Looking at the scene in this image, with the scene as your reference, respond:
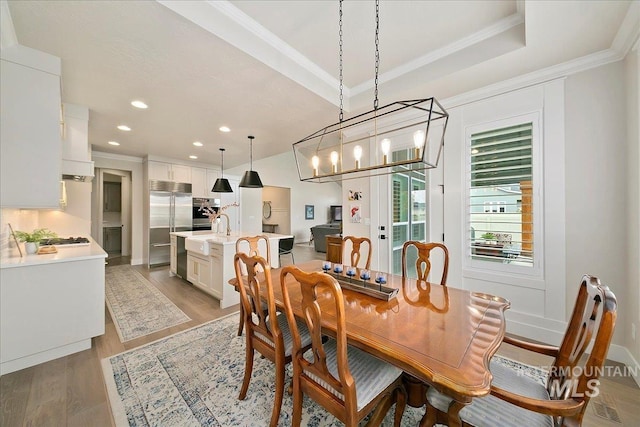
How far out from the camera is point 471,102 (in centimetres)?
282

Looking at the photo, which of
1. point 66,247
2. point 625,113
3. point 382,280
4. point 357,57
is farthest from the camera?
point 66,247

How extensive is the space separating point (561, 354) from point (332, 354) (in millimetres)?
1127

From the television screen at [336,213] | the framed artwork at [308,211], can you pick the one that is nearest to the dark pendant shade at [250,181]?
the framed artwork at [308,211]

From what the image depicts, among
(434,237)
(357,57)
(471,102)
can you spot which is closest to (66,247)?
(357,57)

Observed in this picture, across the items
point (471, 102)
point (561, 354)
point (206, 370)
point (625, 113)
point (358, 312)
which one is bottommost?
point (206, 370)

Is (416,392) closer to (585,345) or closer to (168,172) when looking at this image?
(585,345)

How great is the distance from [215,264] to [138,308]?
3.69ft

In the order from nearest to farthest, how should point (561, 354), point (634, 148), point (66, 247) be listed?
point (561, 354) → point (634, 148) → point (66, 247)

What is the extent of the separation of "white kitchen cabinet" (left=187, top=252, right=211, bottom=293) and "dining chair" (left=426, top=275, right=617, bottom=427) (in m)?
3.33

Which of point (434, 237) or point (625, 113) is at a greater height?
point (625, 113)

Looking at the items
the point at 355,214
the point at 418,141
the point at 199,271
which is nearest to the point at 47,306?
the point at 199,271

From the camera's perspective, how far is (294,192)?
10078 mm

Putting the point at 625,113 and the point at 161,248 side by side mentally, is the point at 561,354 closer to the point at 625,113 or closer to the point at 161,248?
the point at 625,113

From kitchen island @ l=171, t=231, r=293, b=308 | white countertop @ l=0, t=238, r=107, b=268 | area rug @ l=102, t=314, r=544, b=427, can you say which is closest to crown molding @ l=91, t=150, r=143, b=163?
kitchen island @ l=171, t=231, r=293, b=308
